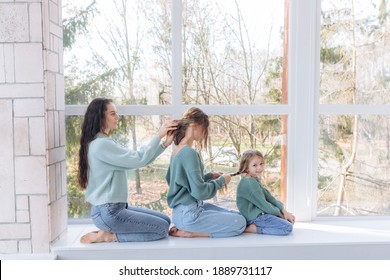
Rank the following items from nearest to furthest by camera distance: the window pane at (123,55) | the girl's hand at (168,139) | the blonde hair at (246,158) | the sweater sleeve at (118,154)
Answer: the sweater sleeve at (118,154)
the girl's hand at (168,139)
the blonde hair at (246,158)
the window pane at (123,55)

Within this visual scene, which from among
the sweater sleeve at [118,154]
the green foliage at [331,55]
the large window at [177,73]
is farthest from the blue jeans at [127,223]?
the green foliage at [331,55]

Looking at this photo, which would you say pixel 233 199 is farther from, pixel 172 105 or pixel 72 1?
pixel 72 1

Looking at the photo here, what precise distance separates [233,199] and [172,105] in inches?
26.2

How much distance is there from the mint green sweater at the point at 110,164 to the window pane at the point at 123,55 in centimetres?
41

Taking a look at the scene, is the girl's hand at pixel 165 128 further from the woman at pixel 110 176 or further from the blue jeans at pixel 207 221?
the blue jeans at pixel 207 221

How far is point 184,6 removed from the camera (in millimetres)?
2701

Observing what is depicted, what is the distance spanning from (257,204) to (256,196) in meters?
0.05

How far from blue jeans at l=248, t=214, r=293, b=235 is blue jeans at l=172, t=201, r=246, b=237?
0.31ft

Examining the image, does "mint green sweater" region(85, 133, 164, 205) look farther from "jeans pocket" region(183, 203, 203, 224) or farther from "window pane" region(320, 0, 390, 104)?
"window pane" region(320, 0, 390, 104)

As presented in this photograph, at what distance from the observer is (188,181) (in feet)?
8.07

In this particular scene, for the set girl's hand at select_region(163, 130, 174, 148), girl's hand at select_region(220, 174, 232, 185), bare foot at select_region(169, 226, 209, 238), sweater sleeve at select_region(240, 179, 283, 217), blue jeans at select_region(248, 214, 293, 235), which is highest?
girl's hand at select_region(163, 130, 174, 148)

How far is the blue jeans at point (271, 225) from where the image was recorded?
8.21 ft

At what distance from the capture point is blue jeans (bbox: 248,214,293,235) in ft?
8.21

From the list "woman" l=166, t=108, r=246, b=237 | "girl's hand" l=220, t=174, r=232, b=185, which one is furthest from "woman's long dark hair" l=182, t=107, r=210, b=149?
"girl's hand" l=220, t=174, r=232, b=185
